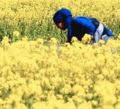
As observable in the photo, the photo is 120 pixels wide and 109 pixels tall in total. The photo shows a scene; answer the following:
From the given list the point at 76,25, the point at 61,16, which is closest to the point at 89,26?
the point at 76,25

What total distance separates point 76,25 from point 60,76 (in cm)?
255

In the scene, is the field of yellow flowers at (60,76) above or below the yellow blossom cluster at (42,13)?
above

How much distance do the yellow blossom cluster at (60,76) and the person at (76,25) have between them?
74 cm

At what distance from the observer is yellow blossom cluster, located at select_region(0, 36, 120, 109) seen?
6.30 m

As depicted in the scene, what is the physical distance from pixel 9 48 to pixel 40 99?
2.29 metres

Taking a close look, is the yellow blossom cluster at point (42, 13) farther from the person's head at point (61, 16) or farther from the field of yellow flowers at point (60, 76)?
the field of yellow flowers at point (60, 76)

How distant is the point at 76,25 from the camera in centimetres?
1016

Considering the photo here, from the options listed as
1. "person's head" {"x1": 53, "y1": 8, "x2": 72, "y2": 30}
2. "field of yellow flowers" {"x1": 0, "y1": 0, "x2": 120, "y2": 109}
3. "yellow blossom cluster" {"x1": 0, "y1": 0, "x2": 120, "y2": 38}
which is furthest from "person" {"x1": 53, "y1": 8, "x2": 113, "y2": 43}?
"yellow blossom cluster" {"x1": 0, "y1": 0, "x2": 120, "y2": 38}

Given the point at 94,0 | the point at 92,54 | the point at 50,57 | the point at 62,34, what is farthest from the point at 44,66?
the point at 94,0

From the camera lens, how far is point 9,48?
894cm

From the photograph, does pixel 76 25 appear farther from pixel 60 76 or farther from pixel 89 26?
pixel 60 76

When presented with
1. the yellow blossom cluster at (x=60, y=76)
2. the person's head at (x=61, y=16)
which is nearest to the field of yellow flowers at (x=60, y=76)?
the yellow blossom cluster at (x=60, y=76)

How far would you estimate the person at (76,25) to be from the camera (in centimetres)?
1003

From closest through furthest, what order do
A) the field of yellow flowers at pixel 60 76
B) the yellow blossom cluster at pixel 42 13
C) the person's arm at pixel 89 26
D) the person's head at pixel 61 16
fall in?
the field of yellow flowers at pixel 60 76, the person's head at pixel 61 16, the person's arm at pixel 89 26, the yellow blossom cluster at pixel 42 13
